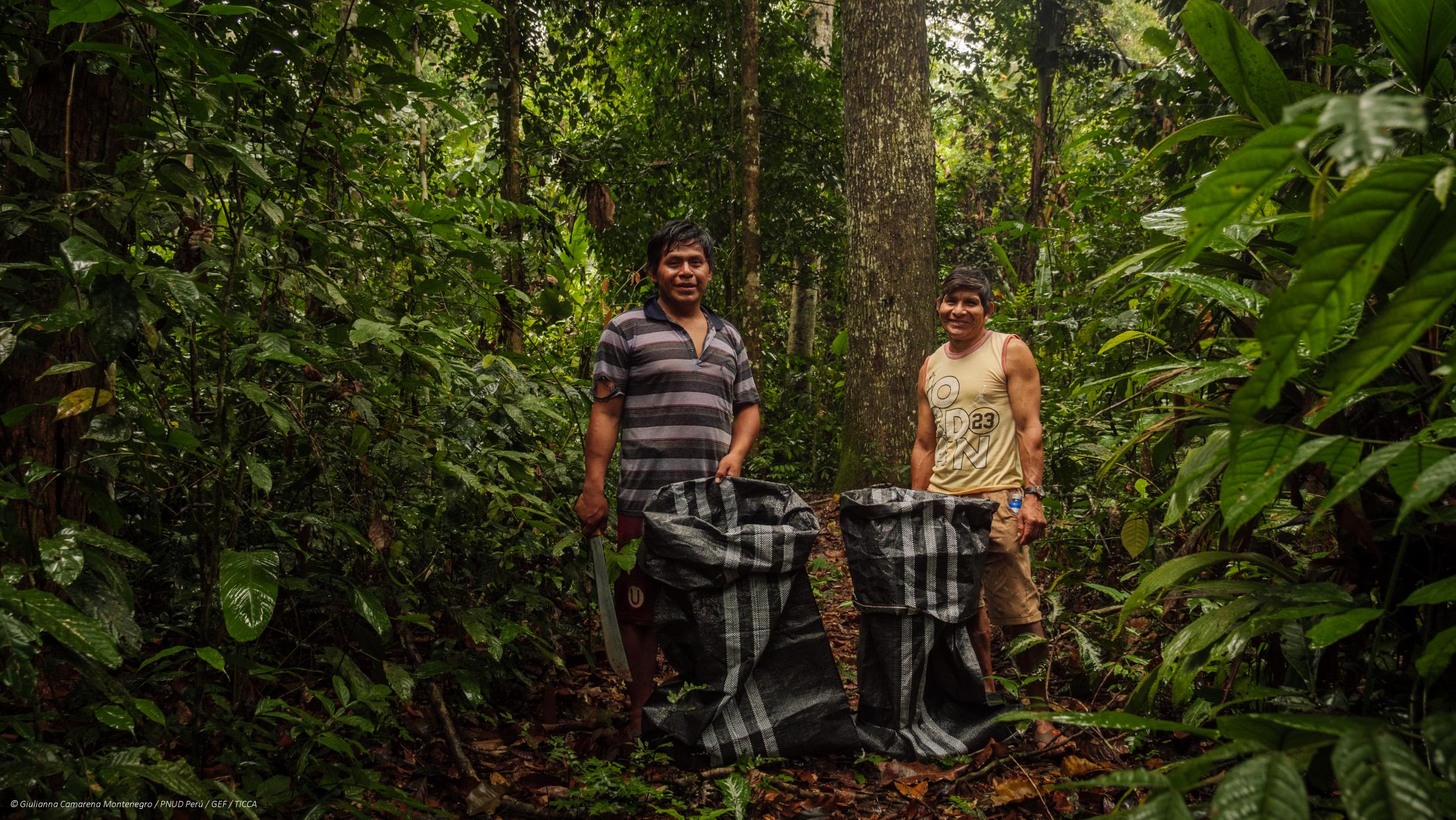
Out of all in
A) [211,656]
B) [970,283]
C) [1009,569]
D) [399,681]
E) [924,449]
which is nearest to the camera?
[211,656]

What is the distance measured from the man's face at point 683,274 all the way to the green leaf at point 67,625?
7.21 feet

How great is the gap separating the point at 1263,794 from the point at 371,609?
75.1 inches

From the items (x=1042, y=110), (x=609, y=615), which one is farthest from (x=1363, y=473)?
(x=1042, y=110)

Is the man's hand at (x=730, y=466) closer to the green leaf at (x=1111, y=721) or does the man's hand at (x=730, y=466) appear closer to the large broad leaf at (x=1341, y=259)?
the green leaf at (x=1111, y=721)

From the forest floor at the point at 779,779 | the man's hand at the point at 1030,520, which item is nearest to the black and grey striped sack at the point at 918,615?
the forest floor at the point at 779,779

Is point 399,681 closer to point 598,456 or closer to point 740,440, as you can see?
point 598,456

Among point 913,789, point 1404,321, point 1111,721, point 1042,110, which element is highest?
point 1042,110

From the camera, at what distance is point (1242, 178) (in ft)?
2.81

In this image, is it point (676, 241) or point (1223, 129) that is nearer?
point (1223, 129)

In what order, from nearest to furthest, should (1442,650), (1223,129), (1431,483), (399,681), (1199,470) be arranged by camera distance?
(1431,483)
(1442,650)
(1199,470)
(1223,129)
(399,681)

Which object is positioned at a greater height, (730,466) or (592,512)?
(730,466)

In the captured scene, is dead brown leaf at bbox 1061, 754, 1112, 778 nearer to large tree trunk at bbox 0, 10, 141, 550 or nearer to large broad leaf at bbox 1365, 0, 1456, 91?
large broad leaf at bbox 1365, 0, 1456, 91

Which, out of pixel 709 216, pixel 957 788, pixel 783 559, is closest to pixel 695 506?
pixel 783 559

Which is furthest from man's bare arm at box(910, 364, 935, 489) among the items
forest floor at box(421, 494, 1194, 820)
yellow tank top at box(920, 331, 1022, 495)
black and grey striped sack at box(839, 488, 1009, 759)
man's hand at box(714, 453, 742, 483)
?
forest floor at box(421, 494, 1194, 820)
